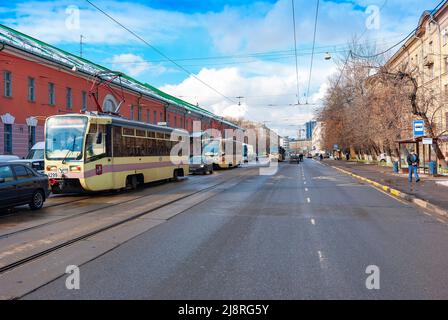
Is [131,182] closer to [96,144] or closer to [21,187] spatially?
[96,144]

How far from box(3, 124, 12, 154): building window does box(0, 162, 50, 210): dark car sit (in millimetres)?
15780

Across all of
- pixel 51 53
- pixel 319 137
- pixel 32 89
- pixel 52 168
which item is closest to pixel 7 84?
pixel 32 89

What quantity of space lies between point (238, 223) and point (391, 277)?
4.83 metres

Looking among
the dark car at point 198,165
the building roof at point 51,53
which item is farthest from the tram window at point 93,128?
the dark car at point 198,165

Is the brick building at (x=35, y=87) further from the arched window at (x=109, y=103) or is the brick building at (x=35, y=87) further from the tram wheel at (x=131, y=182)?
the tram wheel at (x=131, y=182)

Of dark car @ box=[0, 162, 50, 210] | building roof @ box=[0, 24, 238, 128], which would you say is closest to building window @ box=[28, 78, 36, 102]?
building roof @ box=[0, 24, 238, 128]

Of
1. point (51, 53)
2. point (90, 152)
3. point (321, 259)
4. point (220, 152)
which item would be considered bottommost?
point (321, 259)

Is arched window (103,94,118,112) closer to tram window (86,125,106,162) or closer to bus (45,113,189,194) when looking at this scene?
bus (45,113,189,194)

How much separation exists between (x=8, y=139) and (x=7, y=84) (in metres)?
3.58

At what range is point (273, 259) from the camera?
22.3ft

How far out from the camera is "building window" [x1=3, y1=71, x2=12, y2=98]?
2755 cm

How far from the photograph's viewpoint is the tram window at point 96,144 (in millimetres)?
15734

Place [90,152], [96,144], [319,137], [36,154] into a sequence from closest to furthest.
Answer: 1. [90,152]
2. [96,144]
3. [36,154]
4. [319,137]

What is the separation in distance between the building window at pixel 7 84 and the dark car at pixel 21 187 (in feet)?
55.8
